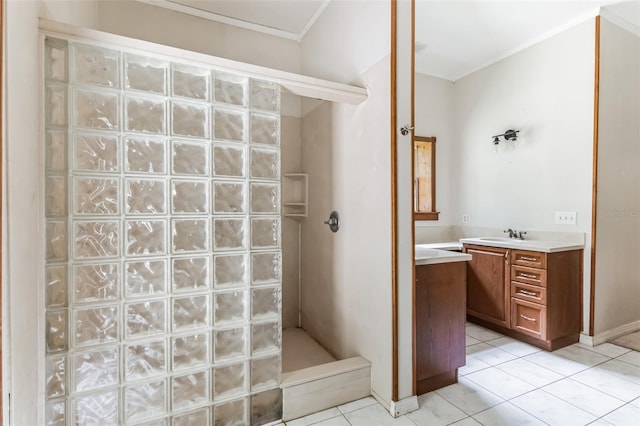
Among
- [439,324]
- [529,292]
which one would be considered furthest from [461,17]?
[439,324]

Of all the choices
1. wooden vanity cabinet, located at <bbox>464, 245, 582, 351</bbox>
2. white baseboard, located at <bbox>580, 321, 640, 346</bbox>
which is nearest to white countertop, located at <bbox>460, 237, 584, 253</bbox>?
wooden vanity cabinet, located at <bbox>464, 245, 582, 351</bbox>

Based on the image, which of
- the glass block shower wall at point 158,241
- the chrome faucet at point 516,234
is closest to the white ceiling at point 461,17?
the glass block shower wall at point 158,241

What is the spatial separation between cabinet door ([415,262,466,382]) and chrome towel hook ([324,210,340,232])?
678 millimetres

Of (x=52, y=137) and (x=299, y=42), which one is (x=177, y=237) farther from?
(x=299, y=42)

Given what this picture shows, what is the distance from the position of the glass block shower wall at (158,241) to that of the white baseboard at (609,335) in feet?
9.22

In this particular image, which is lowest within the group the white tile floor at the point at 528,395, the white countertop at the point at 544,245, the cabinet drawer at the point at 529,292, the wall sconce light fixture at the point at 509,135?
the white tile floor at the point at 528,395

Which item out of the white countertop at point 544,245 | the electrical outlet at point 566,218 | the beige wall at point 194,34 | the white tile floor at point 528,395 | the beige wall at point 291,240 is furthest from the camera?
the beige wall at point 291,240

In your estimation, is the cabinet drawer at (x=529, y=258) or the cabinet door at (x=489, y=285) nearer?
the cabinet drawer at (x=529, y=258)

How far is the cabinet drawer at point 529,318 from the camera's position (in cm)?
248

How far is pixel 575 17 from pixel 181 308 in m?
3.97

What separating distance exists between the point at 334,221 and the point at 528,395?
1.71 m

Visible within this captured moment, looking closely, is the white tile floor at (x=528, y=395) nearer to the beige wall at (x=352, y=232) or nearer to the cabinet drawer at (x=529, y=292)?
the beige wall at (x=352, y=232)

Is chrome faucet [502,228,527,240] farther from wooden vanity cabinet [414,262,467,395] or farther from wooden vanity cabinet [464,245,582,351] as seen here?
wooden vanity cabinet [414,262,467,395]

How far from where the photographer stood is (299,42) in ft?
9.50
